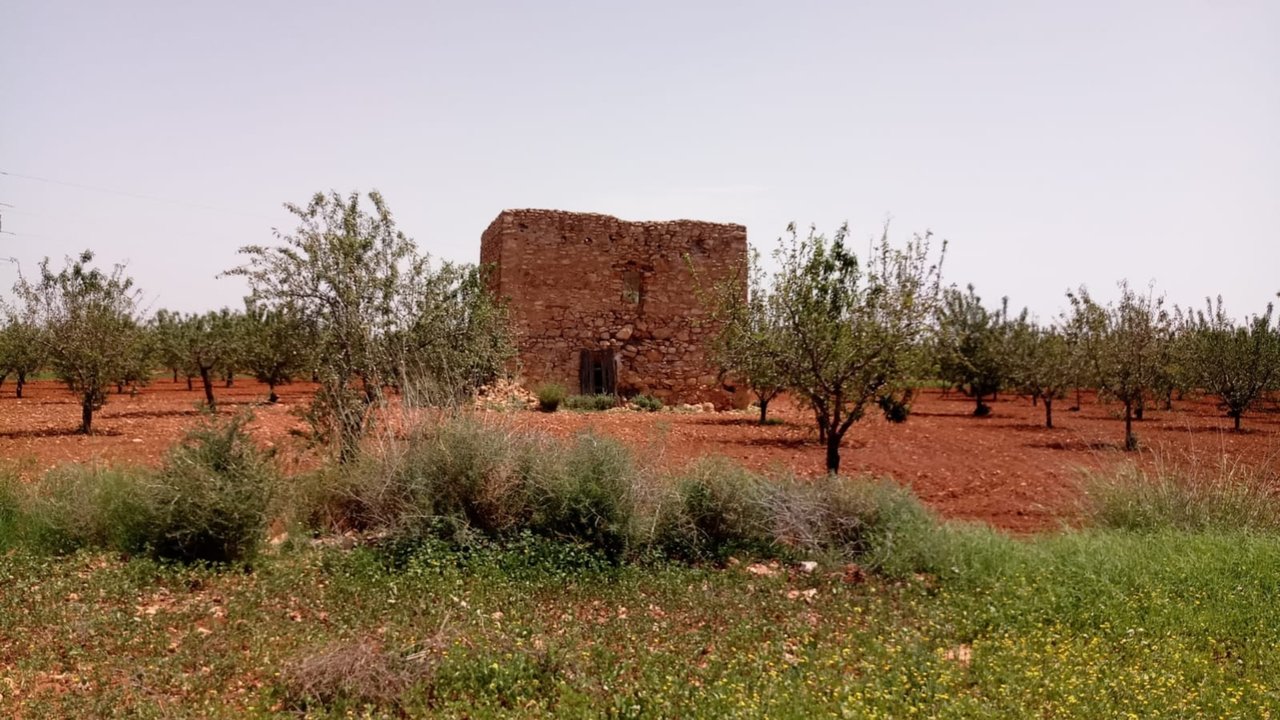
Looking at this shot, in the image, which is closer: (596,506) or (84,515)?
(84,515)

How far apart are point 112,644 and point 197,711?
1.17m

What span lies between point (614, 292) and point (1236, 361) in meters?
16.2

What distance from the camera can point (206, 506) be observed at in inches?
268

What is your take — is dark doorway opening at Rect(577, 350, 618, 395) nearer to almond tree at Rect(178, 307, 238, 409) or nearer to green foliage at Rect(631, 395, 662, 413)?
green foliage at Rect(631, 395, 662, 413)

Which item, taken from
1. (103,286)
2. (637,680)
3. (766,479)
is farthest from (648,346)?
(637,680)

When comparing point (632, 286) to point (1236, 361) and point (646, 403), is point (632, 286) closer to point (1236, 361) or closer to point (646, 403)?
point (646, 403)

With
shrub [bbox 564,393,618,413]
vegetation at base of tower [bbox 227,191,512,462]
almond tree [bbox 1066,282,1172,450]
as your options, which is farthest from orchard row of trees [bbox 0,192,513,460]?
almond tree [bbox 1066,282,1172,450]

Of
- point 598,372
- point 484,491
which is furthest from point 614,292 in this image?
point 484,491

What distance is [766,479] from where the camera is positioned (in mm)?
8438

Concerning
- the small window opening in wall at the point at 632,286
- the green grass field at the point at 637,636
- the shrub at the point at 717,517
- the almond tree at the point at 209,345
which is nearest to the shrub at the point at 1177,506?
the green grass field at the point at 637,636

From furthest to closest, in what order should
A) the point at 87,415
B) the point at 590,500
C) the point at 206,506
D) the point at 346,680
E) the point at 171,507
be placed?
the point at 87,415
the point at 590,500
the point at 206,506
the point at 171,507
the point at 346,680

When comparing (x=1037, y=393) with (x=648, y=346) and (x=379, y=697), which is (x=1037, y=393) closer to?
(x=648, y=346)

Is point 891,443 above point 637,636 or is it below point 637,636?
above

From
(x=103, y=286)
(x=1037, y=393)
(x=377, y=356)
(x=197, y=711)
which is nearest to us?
(x=197, y=711)
